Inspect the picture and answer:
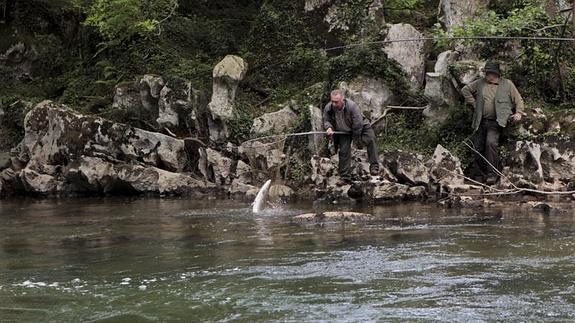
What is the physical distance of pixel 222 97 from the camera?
1709cm

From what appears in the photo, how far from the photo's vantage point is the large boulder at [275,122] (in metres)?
16.7

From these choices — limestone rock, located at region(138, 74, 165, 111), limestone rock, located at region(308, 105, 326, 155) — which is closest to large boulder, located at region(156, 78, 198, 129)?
limestone rock, located at region(138, 74, 165, 111)

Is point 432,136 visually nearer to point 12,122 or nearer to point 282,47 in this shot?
point 282,47

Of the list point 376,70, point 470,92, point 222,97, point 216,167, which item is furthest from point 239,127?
point 470,92

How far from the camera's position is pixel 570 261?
730 cm

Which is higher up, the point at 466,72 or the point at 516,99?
the point at 466,72

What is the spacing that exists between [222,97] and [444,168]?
18.6ft

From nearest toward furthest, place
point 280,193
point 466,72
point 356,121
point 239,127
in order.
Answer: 1. point 356,121
2. point 280,193
3. point 466,72
4. point 239,127

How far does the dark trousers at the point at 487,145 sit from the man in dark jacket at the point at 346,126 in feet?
6.57

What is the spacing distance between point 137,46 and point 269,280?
47.3 feet

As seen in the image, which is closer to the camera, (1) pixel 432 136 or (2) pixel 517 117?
(2) pixel 517 117

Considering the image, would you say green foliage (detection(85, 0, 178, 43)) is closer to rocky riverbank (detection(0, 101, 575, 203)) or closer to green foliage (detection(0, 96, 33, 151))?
rocky riverbank (detection(0, 101, 575, 203))

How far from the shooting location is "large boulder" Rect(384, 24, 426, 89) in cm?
1650

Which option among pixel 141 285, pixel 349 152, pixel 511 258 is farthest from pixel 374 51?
pixel 141 285
